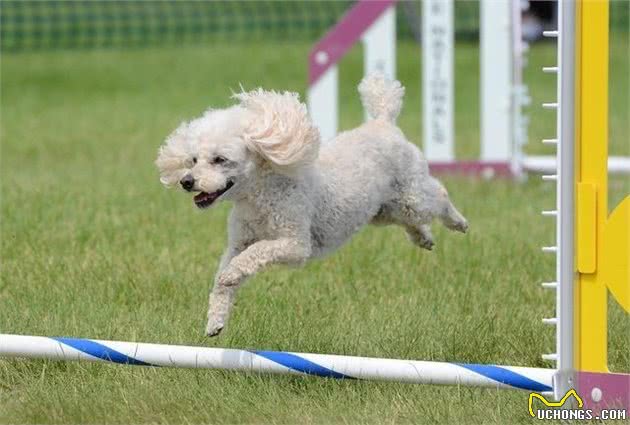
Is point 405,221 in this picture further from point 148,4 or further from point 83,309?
point 148,4

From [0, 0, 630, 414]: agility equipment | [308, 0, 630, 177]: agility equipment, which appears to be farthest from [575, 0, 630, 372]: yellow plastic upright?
[308, 0, 630, 177]: agility equipment

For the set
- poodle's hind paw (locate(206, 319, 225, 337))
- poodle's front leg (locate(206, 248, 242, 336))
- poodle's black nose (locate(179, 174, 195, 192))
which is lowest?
poodle's hind paw (locate(206, 319, 225, 337))

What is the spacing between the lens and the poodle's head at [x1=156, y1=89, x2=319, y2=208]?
4.15 meters

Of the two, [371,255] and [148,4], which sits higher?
[148,4]

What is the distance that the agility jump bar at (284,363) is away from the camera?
382 centimetres

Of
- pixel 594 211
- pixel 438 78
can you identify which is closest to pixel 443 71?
pixel 438 78

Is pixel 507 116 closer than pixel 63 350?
No

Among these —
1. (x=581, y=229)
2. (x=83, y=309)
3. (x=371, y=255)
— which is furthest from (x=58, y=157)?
(x=581, y=229)

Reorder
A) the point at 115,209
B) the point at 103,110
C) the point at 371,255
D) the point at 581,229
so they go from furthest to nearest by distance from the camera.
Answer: the point at 103,110, the point at 115,209, the point at 371,255, the point at 581,229

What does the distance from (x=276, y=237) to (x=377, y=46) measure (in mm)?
5096

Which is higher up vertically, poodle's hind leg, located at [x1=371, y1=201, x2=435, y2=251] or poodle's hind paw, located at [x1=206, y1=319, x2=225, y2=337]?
poodle's hind leg, located at [x1=371, y1=201, x2=435, y2=251]

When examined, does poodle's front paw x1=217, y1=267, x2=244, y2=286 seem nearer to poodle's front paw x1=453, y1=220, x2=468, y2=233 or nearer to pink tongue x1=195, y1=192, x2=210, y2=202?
pink tongue x1=195, y1=192, x2=210, y2=202

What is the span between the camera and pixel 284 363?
155 inches

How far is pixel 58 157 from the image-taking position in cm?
1102
